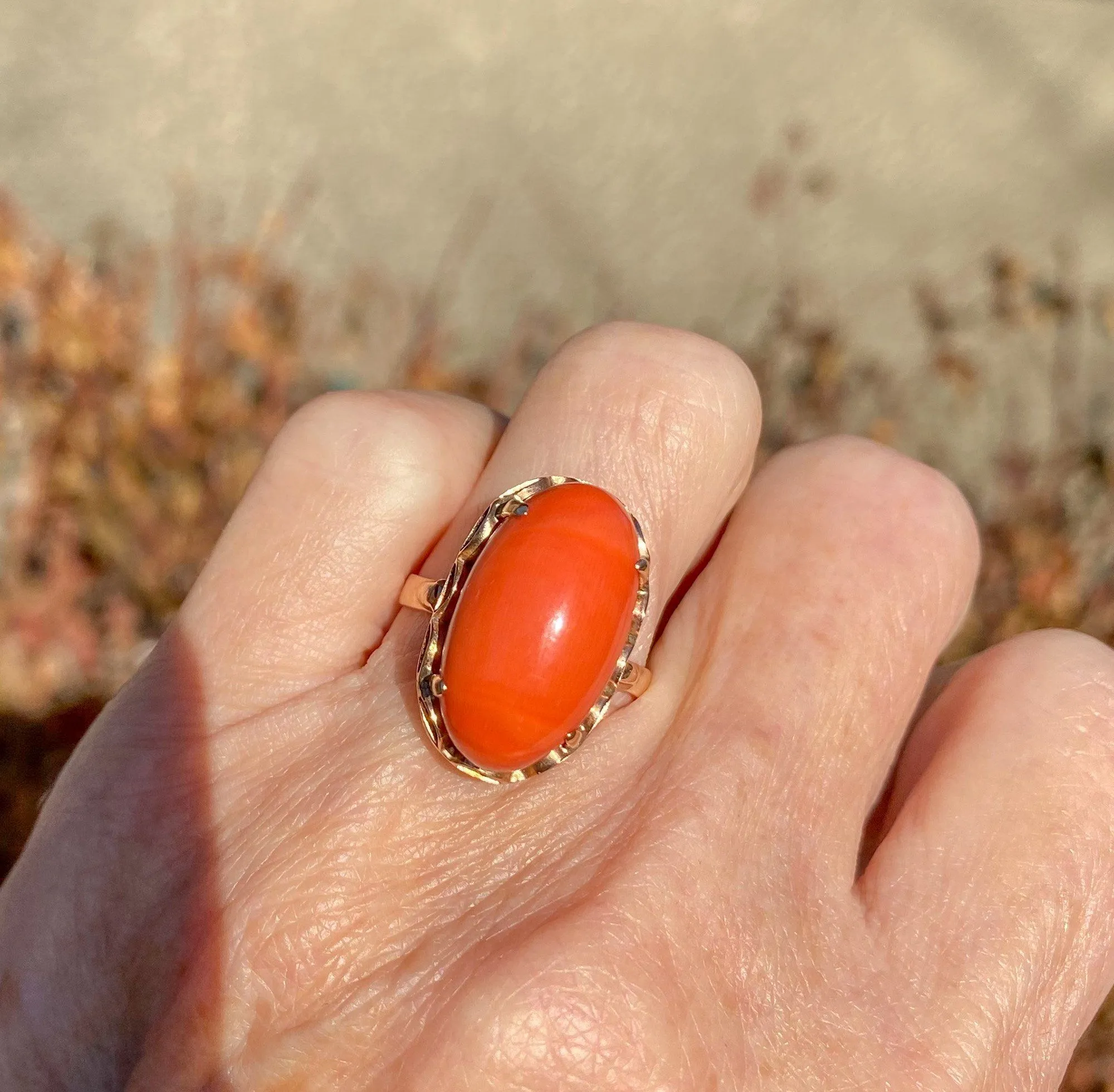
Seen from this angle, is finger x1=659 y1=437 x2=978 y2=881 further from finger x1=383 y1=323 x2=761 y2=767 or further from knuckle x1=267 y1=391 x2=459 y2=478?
knuckle x1=267 y1=391 x2=459 y2=478

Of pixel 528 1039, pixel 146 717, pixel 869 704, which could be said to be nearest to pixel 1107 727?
pixel 869 704

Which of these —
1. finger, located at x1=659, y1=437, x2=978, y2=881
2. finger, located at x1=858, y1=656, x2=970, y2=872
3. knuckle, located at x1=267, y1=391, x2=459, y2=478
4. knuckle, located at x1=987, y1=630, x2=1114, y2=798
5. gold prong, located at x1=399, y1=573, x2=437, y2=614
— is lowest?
finger, located at x1=858, y1=656, x2=970, y2=872

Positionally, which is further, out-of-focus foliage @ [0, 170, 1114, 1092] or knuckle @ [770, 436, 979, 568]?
out-of-focus foliage @ [0, 170, 1114, 1092]

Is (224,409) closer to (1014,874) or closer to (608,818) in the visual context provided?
(608,818)

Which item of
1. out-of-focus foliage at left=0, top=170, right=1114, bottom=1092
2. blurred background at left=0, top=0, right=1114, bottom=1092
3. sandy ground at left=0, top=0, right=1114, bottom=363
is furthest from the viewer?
sandy ground at left=0, top=0, right=1114, bottom=363

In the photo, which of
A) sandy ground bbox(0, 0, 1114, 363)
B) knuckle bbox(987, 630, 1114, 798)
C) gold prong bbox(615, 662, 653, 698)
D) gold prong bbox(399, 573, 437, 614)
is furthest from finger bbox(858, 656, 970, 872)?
sandy ground bbox(0, 0, 1114, 363)

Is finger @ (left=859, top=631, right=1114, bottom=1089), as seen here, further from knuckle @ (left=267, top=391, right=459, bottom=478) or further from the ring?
knuckle @ (left=267, top=391, right=459, bottom=478)

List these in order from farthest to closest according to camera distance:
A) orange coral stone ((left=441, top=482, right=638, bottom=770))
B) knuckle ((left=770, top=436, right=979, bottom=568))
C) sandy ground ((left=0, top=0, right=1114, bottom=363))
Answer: sandy ground ((left=0, top=0, right=1114, bottom=363)) → knuckle ((left=770, top=436, right=979, bottom=568)) → orange coral stone ((left=441, top=482, right=638, bottom=770))

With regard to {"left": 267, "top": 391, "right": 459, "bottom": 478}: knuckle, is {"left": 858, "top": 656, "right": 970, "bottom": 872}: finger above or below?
below
